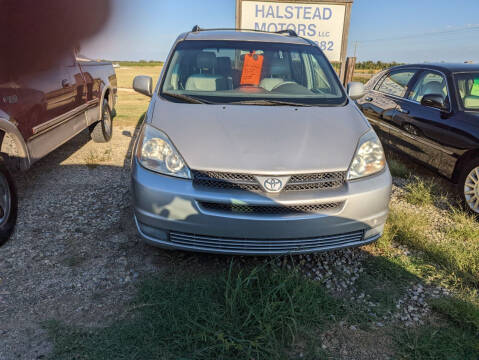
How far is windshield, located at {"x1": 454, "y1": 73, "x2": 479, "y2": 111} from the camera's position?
4110mm

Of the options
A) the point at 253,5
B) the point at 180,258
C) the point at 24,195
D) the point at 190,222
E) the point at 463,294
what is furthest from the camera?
the point at 253,5

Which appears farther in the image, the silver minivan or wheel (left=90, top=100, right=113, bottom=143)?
wheel (left=90, top=100, right=113, bottom=143)

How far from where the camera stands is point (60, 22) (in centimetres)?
472

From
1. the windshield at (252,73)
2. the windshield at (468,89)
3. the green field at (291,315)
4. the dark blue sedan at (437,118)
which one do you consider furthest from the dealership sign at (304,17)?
the green field at (291,315)

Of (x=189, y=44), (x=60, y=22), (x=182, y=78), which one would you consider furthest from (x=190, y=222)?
(x=60, y=22)

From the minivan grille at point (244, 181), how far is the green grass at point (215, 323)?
22.7 inches

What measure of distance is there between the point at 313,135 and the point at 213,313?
55.0 inches

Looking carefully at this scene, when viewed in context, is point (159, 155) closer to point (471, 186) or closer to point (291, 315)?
point (291, 315)

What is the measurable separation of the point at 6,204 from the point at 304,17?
6910 mm

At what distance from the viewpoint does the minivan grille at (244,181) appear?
7.25 feet

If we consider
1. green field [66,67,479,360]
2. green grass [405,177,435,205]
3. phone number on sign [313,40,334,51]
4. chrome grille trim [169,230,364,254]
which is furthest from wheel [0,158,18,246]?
phone number on sign [313,40,334,51]

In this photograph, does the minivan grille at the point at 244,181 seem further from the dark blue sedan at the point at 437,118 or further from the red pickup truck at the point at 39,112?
the dark blue sedan at the point at 437,118

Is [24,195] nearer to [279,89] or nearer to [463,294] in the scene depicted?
[279,89]

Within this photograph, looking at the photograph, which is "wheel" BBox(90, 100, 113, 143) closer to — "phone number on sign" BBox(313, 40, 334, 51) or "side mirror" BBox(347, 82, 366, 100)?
"side mirror" BBox(347, 82, 366, 100)
